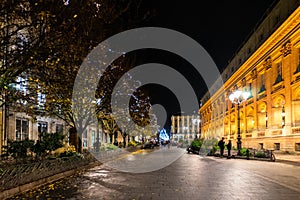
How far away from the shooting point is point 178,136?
178 m

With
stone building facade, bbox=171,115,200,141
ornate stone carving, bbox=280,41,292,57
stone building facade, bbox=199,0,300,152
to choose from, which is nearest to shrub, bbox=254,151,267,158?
stone building facade, bbox=199,0,300,152

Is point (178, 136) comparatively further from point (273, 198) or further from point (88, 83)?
point (273, 198)

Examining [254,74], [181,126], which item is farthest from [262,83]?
[181,126]

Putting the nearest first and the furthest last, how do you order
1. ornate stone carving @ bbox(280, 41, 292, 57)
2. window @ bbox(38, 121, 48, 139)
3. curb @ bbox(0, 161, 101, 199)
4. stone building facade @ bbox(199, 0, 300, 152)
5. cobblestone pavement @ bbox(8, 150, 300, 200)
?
cobblestone pavement @ bbox(8, 150, 300, 200), curb @ bbox(0, 161, 101, 199), stone building facade @ bbox(199, 0, 300, 152), ornate stone carving @ bbox(280, 41, 292, 57), window @ bbox(38, 121, 48, 139)

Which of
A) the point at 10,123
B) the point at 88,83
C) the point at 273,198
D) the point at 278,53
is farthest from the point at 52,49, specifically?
the point at 278,53

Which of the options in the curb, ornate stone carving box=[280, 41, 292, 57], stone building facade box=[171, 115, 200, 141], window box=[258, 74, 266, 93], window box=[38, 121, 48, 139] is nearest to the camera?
the curb

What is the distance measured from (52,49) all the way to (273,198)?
8148mm

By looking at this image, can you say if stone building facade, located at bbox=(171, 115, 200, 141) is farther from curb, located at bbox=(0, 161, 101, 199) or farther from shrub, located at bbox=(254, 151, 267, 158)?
curb, located at bbox=(0, 161, 101, 199)

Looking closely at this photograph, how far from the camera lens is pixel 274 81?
39.0 meters

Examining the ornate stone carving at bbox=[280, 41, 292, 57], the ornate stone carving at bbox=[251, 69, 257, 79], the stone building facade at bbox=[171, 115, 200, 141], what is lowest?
the stone building facade at bbox=[171, 115, 200, 141]

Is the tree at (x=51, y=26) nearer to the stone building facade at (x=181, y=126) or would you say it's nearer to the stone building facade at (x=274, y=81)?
the stone building facade at (x=274, y=81)

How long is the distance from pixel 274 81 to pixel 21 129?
2791 cm

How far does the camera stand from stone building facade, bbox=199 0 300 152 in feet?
107

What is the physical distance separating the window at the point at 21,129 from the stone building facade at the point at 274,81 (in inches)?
773
